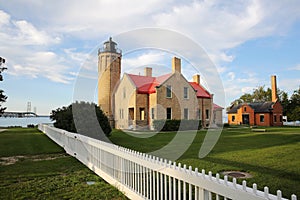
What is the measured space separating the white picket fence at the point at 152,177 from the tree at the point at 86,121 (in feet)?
15.3

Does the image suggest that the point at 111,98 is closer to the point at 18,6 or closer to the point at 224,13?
the point at 18,6

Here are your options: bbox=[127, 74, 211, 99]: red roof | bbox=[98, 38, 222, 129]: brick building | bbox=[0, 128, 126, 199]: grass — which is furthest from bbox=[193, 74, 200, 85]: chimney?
bbox=[0, 128, 126, 199]: grass

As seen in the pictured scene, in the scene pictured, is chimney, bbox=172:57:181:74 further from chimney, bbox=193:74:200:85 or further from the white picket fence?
the white picket fence

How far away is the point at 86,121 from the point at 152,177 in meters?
9.22

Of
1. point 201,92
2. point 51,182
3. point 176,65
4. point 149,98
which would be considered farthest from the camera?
point 201,92

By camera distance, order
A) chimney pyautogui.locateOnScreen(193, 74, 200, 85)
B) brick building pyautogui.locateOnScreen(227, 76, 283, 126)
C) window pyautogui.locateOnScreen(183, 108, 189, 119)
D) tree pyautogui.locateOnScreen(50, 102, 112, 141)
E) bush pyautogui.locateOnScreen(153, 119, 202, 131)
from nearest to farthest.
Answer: tree pyautogui.locateOnScreen(50, 102, 112, 141) < bush pyautogui.locateOnScreen(153, 119, 202, 131) < window pyautogui.locateOnScreen(183, 108, 189, 119) < chimney pyautogui.locateOnScreen(193, 74, 200, 85) < brick building pyautogui.locateOnScreen(227, 76, 283, 126)

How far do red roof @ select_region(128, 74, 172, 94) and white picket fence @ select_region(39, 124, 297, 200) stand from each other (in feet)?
56.0

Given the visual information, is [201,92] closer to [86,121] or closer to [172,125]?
[172,125]

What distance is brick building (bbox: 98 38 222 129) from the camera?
23.9 metres

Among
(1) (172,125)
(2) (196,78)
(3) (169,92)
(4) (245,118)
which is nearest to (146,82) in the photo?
(3) (169,92)

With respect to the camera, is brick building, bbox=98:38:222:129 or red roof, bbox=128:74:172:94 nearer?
brick building, bbox=98:38:222:129

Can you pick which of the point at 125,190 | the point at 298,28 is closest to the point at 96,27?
the point at 125,190

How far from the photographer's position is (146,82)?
25.8 m

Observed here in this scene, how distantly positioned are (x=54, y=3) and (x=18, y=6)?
2.31 meters
